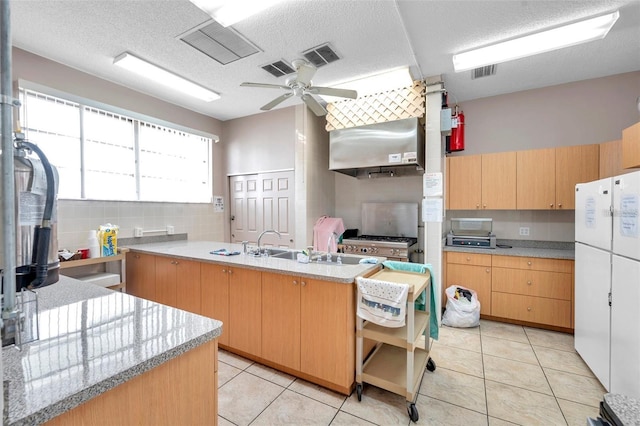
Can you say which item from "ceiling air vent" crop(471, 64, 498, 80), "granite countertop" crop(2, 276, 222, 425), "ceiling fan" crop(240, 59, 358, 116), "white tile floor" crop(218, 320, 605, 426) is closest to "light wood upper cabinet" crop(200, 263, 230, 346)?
"white tile floor" crop(218, 320, 605, 426)

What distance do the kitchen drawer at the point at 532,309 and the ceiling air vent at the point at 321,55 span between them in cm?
331

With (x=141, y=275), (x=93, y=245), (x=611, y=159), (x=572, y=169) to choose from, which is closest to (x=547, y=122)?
(x=572, y=169)

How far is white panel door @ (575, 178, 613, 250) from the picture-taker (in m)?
2.04

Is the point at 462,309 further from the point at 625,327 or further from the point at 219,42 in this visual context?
the point at 219,42

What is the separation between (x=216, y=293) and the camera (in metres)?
2.55

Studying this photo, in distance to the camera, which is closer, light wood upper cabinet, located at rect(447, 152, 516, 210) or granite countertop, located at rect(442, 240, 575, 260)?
granite countertop, located at rect(442, 240, 575, 260)

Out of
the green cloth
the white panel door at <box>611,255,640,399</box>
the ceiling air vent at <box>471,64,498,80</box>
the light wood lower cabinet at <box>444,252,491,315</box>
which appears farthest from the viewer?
the light wood lower cabinet at <box>444,252,491,315</box>

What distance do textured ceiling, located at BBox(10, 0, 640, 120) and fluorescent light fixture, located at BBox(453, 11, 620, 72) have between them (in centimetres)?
9

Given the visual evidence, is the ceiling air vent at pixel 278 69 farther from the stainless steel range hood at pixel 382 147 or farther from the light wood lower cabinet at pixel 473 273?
the light wood lower cabinet at pixel 473 273

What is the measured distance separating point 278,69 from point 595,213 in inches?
128

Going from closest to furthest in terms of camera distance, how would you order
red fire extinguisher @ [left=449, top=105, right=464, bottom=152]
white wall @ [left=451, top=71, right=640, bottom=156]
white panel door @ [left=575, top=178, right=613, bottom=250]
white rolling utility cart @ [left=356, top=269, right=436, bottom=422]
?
white rolling utility cart @ [left=356, top=269, right=436, bottom=422]
white panel door @ [left=575, top=178, right=613, bottom=250]
white wall @ [left=451, top=71, right=640, bottom=156]
red fire extinguisher @ [left=449, top=105, right=464, bottom=152]

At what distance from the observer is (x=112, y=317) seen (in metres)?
1.13

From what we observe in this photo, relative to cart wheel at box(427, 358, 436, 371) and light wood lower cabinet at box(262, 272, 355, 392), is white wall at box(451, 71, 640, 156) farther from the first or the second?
light wood lower cabinet at box(262, 272, 355, 392)

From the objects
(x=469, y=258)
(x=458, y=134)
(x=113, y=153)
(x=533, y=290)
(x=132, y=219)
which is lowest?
(x=533, y=290)
